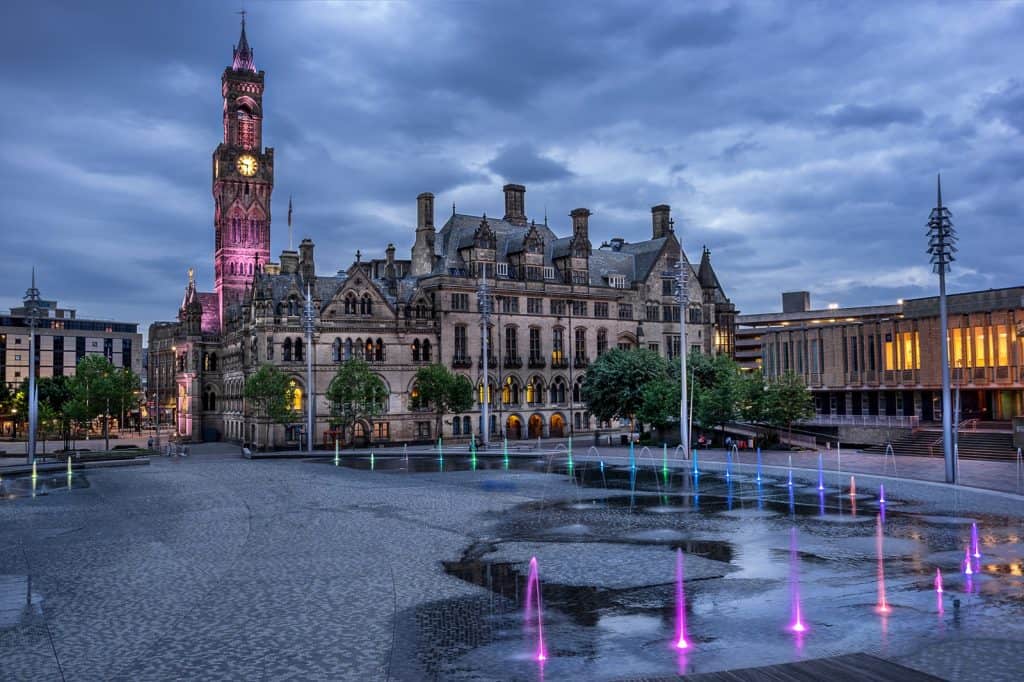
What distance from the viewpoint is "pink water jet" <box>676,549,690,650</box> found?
15453mm

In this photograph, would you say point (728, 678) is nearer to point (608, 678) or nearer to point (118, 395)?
point (608, 678)

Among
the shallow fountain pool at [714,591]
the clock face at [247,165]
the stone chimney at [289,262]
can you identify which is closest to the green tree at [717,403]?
the shallow fountain pool at [714,591]

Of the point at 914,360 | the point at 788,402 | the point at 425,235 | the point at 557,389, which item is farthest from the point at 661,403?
the point at 425,235

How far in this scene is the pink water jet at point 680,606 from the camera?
1545 centimetres

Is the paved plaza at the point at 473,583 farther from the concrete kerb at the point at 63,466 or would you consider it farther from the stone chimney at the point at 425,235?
the stone chimney at the point at 425,235

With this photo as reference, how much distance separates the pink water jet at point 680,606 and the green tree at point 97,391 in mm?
69854

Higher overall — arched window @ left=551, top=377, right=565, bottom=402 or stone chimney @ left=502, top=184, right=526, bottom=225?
stone chimney @ left=502, top=184, right=526, bottom=225

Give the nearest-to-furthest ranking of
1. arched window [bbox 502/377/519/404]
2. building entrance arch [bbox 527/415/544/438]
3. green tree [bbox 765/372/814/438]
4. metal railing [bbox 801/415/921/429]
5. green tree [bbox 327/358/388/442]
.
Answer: green tree [bbox 765/372/814/438], metal railing [bbox 801/415/921/429], green tree [bbox 327/358/388/442], arched window [bbox 502/377/519/404], building entrance arch [bbox 527/415/544/438]

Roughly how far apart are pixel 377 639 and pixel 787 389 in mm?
52181

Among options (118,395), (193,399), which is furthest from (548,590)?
(193,399)

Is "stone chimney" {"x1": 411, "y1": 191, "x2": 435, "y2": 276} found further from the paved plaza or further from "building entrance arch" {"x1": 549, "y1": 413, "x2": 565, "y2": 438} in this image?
the paved plaza

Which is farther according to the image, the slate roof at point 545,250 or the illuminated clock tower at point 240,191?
the illuminated clock tower at point 240,191

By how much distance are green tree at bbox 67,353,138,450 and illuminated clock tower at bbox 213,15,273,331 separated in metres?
19.0

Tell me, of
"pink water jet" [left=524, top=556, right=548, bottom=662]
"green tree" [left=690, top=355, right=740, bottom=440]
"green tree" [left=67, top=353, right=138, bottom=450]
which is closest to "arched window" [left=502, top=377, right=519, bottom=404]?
"green tree" [left=690, top=355, right=740, bottom=440]
